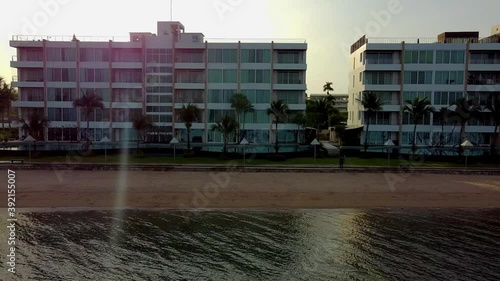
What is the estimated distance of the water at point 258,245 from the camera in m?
15.0

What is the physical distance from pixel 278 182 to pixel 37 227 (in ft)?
55.4

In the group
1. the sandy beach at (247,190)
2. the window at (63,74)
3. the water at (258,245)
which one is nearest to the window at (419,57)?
the sandy beach at (247,190)

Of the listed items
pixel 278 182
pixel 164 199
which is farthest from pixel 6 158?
pixel 278 182

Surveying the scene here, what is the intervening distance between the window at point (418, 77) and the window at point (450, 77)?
53.9 inches

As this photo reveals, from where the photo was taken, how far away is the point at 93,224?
20828mm

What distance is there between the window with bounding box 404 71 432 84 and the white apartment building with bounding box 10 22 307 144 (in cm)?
1674

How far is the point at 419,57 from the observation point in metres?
64.0

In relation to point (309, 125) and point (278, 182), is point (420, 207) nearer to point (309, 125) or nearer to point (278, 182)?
point (278, 182)

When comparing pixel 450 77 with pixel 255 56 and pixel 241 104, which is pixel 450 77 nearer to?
pixel 255 56

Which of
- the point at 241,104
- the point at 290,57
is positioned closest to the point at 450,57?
the point at 290,57

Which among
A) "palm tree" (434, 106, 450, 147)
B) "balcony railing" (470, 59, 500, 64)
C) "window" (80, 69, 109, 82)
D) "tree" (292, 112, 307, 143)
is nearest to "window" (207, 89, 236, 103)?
"tree" (292, 112, 307, 143)

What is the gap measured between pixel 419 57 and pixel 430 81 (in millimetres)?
4248

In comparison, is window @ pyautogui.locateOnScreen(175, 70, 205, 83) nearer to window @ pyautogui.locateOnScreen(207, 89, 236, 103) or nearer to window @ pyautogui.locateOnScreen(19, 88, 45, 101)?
window @ pyautogui.locateOnScreen(207, 89, 236, 103)

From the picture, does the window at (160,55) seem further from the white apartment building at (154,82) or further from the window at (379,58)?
the window at (379,58)
